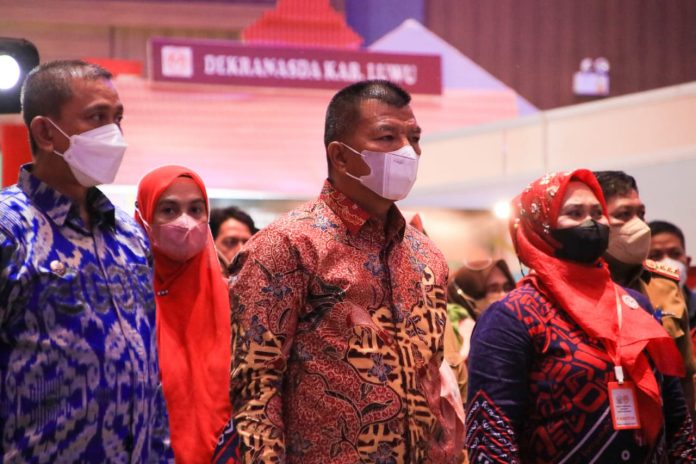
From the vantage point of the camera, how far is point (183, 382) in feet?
8.68

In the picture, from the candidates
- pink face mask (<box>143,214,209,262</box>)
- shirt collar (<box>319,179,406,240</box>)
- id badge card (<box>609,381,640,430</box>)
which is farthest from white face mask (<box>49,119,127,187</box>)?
id badge card (<box>609,381,640,430</box>)

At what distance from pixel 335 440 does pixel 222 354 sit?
2.32 feet

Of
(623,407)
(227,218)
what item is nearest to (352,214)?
(623,407)

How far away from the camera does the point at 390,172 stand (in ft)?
7.23

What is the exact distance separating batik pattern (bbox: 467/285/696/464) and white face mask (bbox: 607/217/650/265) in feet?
2.05

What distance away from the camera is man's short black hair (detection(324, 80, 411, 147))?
7.38ft

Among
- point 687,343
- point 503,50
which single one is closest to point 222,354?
point 687,343

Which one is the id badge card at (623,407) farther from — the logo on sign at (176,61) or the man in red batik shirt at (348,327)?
the logo on sign at (176,61)

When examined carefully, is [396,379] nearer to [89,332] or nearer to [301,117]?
[89,332]

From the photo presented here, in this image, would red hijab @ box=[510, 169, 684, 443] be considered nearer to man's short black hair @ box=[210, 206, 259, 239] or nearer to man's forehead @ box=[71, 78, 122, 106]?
man's forehead @ box=[71, 78, 122, 106]

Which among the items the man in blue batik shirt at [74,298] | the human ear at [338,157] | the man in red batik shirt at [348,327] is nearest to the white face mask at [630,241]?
the man in red batik shirt at [348,327]

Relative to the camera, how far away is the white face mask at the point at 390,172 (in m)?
2.21

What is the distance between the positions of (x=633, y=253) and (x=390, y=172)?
1.09 metres

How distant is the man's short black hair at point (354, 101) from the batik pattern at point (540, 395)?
56 centimetres
